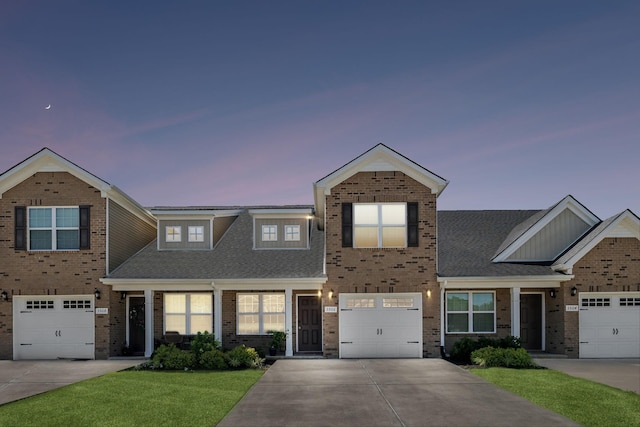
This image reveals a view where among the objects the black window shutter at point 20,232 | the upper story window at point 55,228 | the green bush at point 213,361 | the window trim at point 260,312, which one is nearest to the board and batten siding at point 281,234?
the window trim at point 260,312

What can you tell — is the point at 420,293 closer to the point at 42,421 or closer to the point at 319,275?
the point at 319,275

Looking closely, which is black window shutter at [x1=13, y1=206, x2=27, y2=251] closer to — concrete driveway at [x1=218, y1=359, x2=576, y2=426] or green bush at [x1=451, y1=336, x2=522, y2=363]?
concrete driveway at [x1=218, y1=359, x2=576, y2=426]

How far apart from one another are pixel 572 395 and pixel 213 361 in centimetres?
1041

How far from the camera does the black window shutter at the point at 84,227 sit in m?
18.6

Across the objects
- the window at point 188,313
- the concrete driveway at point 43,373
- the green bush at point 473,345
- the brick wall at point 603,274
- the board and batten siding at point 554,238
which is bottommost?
the concrete driveway at point 43,373

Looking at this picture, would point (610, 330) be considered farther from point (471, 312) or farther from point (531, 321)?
point (471, 312)

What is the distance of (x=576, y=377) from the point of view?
1415 centimetres

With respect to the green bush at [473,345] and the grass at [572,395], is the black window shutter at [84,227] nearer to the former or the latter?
the green bush at [473,345]

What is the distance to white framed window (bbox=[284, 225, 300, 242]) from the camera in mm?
21172

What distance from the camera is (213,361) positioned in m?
16.0

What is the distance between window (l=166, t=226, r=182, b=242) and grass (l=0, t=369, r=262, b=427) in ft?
24.8

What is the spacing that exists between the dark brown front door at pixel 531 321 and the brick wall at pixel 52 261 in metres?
16.1

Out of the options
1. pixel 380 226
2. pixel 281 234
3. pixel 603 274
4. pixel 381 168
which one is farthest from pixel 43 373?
pixel 603 274

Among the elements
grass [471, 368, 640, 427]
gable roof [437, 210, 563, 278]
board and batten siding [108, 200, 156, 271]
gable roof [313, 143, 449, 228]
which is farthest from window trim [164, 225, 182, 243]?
grass [471, 368, 640, 427]
